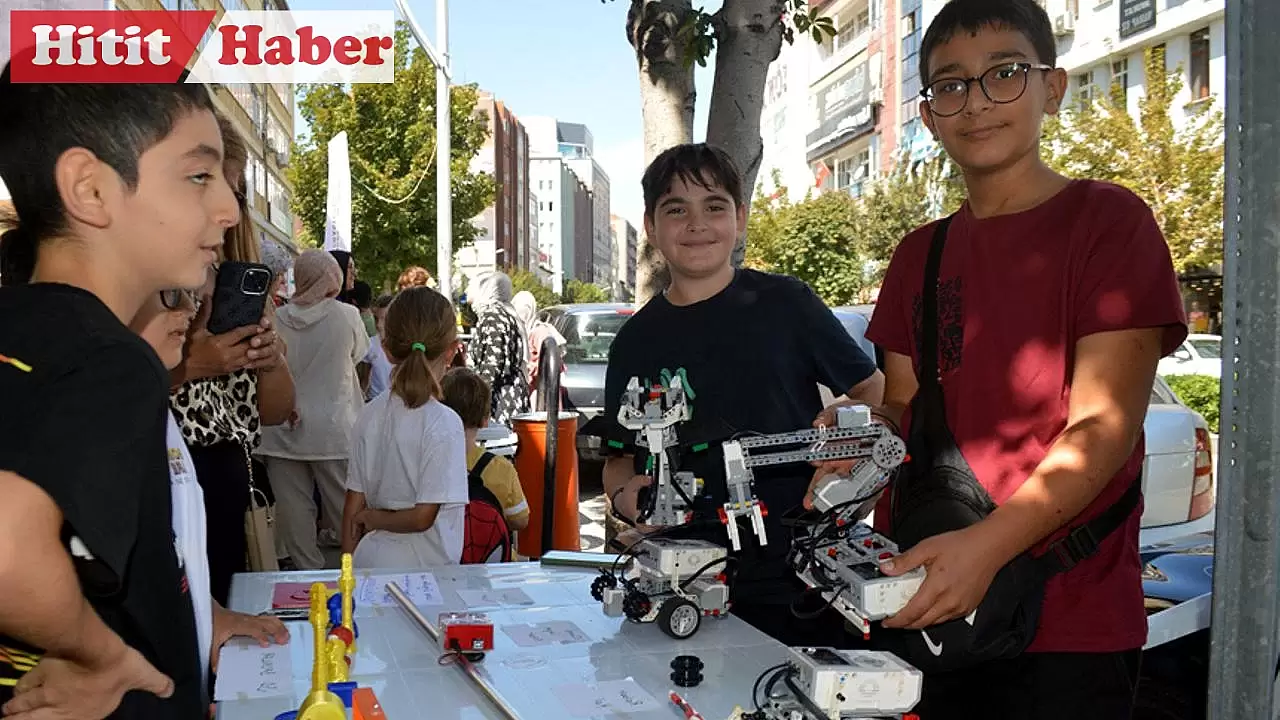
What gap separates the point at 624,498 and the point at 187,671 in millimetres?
1225

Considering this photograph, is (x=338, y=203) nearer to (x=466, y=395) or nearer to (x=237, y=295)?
(x=466, y=395)

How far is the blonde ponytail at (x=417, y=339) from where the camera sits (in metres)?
3.96

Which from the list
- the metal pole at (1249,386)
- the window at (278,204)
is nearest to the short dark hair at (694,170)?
the metal pole at (1249,386)

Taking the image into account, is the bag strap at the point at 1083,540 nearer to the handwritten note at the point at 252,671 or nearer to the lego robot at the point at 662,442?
the lego robot at the point at 662,442

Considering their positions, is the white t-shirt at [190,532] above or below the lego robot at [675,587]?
above

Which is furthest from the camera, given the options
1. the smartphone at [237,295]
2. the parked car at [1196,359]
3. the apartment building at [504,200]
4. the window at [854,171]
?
the apartment building at [504,200]

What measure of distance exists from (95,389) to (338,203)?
9.93 m

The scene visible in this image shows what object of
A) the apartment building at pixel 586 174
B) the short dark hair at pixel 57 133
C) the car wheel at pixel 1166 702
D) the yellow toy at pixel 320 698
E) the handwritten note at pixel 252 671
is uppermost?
the apartment building at pixel 586 174

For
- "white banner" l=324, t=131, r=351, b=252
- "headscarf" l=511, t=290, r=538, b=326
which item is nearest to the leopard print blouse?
"headscarf" l=511, t=290, r=538, b=326

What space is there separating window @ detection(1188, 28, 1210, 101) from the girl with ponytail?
24.6 m

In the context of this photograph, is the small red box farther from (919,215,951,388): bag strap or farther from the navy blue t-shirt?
(919,215,951,388): bag strap

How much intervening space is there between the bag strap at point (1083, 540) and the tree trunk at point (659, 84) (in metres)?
3.30

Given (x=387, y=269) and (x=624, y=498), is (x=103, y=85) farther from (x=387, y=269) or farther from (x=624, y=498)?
(x=387, y=269)

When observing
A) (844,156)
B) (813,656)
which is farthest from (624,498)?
(844,156)
